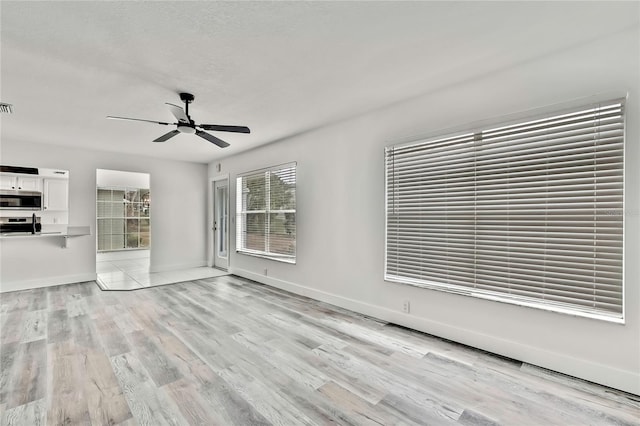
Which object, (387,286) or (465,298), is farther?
(387,286)

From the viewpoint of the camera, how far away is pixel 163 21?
1.96 m

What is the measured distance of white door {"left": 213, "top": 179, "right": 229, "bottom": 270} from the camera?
701 centimetres

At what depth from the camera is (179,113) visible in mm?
3049

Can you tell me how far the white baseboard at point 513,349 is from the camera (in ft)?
7.01

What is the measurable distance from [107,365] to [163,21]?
2.68m

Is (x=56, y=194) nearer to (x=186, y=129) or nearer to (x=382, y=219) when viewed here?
(x=186, y=129)

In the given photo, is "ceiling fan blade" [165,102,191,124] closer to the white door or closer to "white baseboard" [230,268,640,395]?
"white baseboard" [230,268,640,395]

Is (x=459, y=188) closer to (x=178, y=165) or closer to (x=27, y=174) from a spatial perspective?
(x=178, y=165)

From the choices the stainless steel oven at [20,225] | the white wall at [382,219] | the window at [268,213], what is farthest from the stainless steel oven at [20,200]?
the white wall at [382,219]

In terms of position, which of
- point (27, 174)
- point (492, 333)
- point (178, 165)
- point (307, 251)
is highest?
point (178, 165)

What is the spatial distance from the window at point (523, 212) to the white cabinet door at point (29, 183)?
598cm

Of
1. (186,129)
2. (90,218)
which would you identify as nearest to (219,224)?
(90,218)

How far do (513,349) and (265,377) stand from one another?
2.11 metres

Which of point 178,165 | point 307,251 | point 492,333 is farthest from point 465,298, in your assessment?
point 178,165
